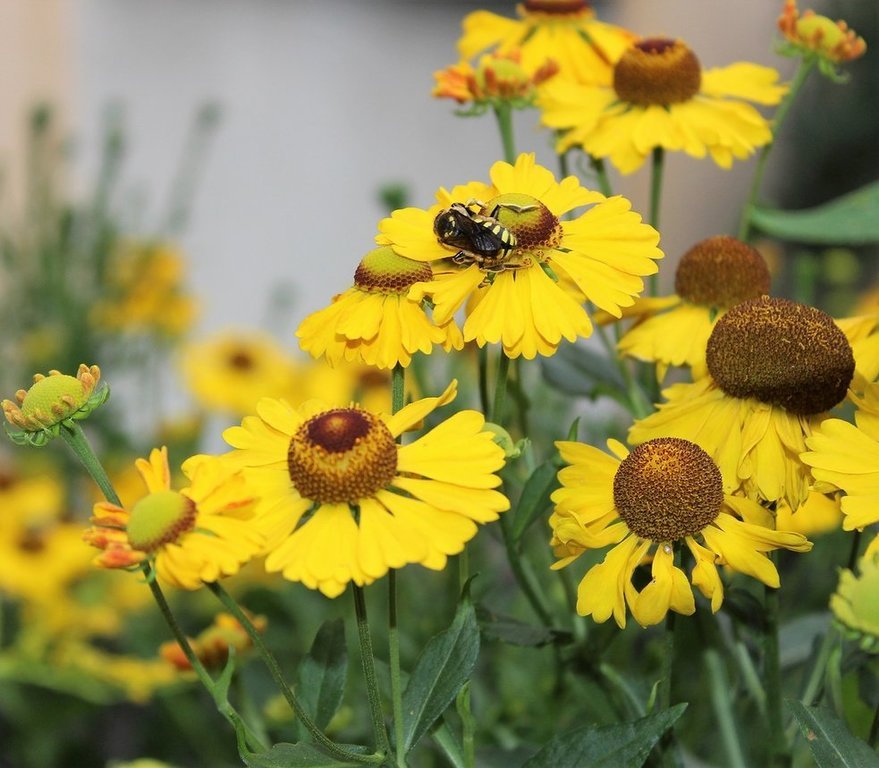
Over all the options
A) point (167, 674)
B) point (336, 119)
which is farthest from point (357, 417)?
point (336, 119)

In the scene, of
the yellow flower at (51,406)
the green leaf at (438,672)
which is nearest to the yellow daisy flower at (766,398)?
the green leaf at (438,672)

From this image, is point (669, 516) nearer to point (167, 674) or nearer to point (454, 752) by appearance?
point (454, 752)

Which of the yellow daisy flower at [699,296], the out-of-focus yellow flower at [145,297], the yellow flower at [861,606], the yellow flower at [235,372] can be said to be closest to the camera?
the yellow flower at [861,606]

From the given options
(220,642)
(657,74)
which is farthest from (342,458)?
(657,74)

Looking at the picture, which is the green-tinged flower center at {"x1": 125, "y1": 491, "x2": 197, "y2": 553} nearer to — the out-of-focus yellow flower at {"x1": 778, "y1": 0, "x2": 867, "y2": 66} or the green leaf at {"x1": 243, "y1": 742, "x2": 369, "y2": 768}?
the green leaf at {"x1": 243, "y1": 742, "x2": 369, "y2": 768}

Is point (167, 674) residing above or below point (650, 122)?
below

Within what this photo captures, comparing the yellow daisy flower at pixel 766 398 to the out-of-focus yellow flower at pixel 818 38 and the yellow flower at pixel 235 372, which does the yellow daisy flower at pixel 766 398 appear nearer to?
the out-of-focus yellow flower at pixel 818 38

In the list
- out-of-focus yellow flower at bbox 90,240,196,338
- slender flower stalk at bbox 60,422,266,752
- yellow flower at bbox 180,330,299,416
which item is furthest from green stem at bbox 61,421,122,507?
out-of-focus yellow flower at bbox 90,240,196,338
